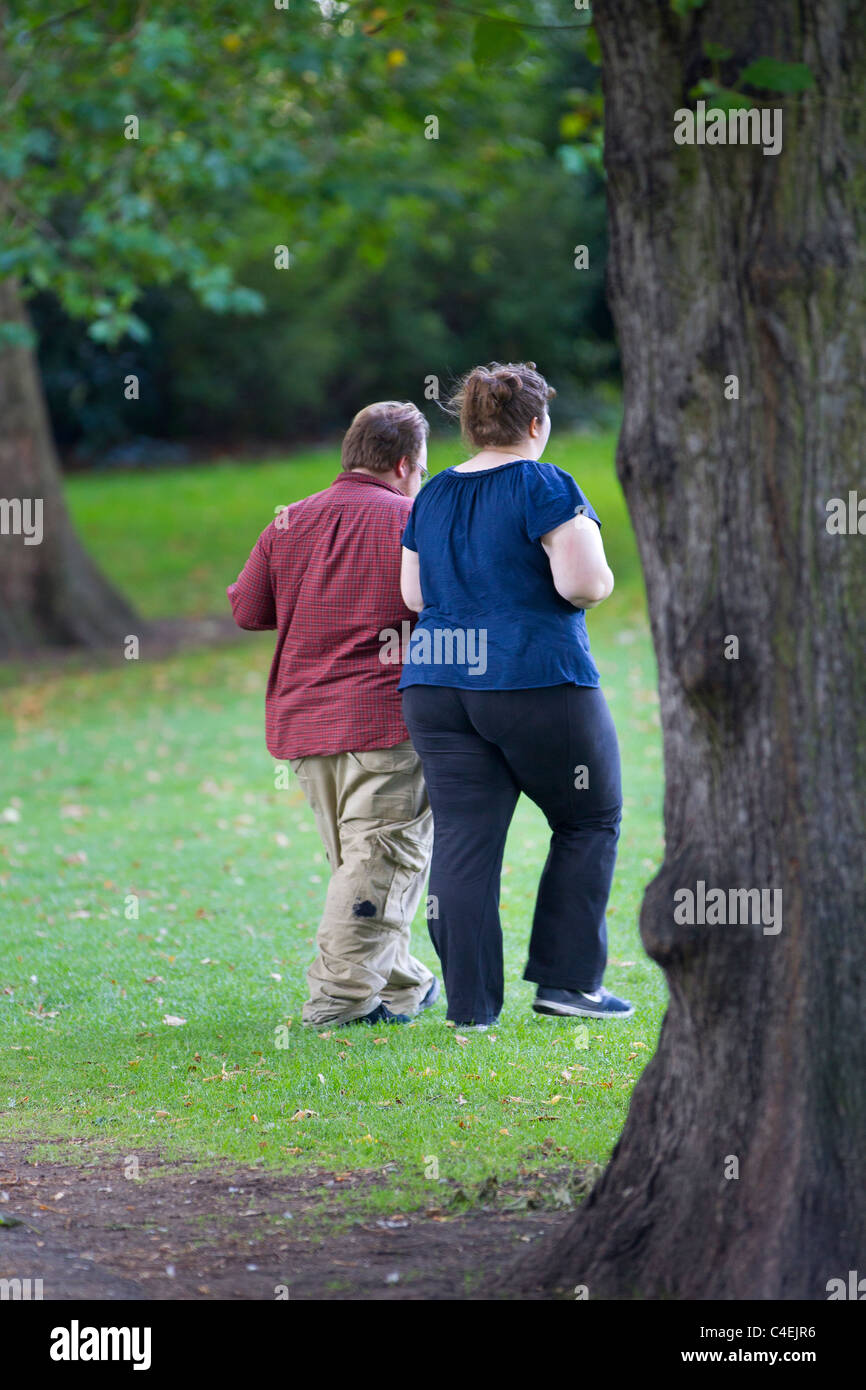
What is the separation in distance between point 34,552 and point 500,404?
12.9 metres

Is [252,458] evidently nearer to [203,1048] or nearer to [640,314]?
[203,1048]

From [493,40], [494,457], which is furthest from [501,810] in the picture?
[493,40]

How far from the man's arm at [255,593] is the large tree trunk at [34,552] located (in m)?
11.9

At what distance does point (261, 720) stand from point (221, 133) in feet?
17.1

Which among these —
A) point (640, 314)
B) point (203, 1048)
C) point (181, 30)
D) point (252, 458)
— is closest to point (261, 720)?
point (181, 30)

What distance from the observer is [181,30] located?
39.3 ft

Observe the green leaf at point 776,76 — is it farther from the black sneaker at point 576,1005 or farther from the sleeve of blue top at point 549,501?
the black sneaker at point 576,1005

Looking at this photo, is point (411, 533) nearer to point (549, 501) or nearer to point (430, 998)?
point (549, 501)

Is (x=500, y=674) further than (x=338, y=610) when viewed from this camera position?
No

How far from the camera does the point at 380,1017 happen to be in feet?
18.4

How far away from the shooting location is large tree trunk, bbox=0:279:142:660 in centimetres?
1689
